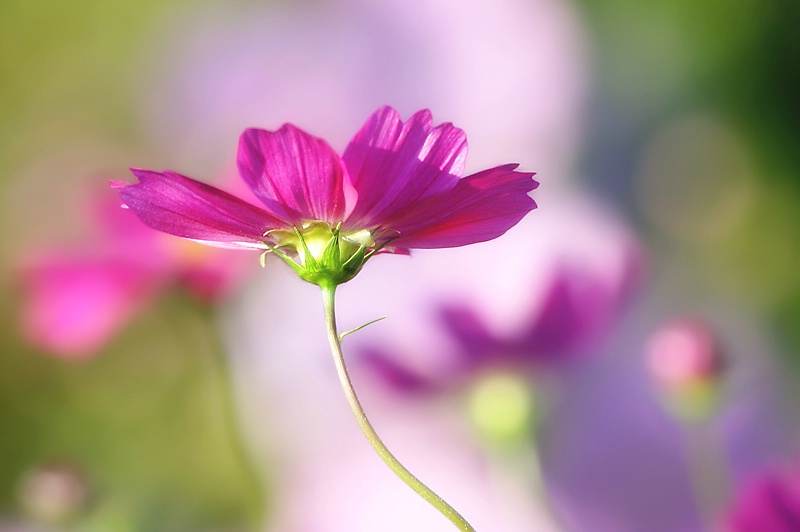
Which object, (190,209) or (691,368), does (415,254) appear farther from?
(190,209)

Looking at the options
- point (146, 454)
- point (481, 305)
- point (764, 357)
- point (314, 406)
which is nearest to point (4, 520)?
point (146, 454)

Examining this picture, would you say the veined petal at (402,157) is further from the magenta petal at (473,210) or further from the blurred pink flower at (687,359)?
the blurred pink flower at (687,359)

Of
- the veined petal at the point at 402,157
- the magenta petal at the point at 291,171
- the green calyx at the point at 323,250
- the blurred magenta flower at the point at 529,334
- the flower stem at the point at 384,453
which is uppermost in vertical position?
the veined petal at the point at 402,157

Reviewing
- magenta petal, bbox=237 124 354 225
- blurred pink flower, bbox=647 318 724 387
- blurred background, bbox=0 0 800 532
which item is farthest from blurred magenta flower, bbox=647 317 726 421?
magenta petal, bbox=237 124 354 225

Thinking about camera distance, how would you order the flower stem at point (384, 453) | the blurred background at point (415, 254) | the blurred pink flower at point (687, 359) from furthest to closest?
1. the blurred background at point (415, 254)
2. the blurred pink flower at point (687, 359)
3. the flower stem at point (384, 453)

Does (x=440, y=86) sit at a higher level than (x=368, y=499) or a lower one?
higher

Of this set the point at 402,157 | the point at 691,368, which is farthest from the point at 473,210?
the point at 691,368

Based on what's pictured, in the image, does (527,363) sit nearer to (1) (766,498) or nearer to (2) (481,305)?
(2) (481,305)

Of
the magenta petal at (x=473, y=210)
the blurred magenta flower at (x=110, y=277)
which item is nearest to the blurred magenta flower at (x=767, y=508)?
the magenta petal at (x=473, y=210)
